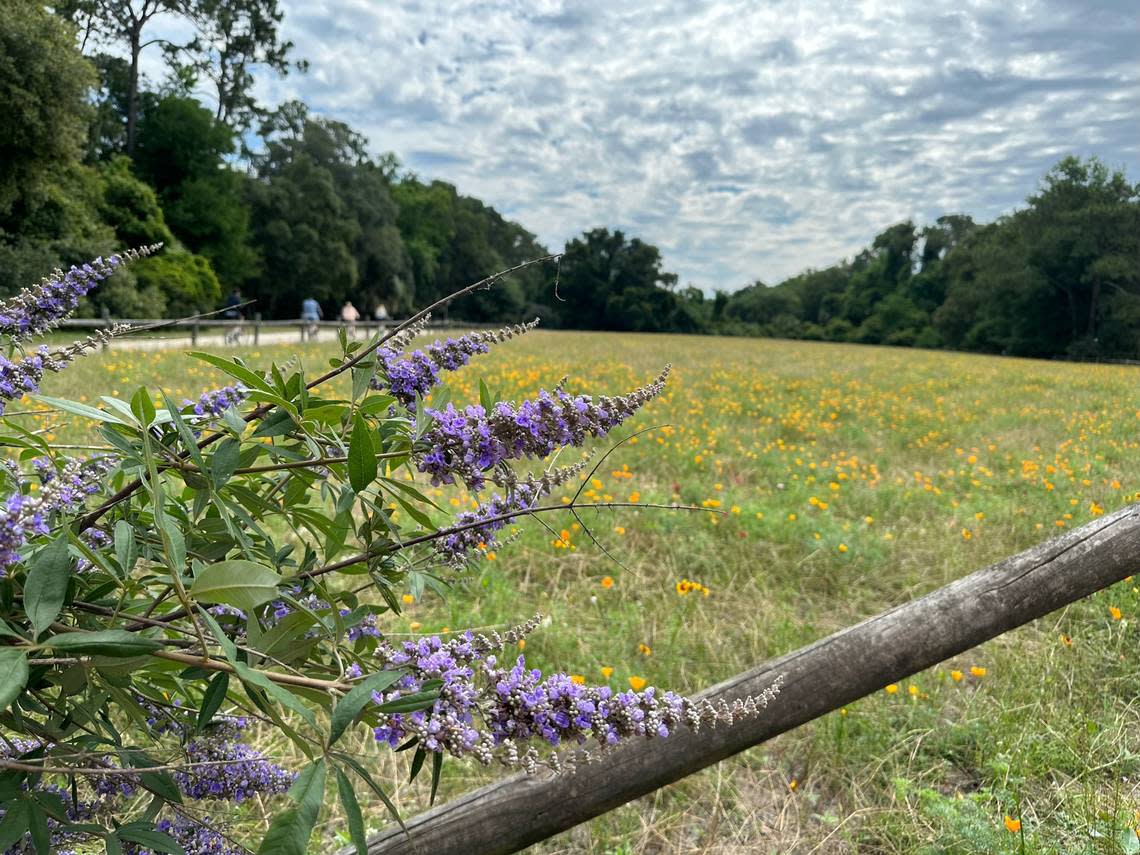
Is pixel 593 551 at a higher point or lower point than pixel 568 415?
lower

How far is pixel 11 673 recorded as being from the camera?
721 mm

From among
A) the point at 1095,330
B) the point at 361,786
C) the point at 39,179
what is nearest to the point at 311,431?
the point at 361,786

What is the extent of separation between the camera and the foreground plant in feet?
2.68

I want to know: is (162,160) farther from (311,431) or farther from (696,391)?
(311,431)


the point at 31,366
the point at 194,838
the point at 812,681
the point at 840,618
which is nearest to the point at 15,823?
the point at 194,838

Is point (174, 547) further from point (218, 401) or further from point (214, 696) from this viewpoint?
point (218, 401)

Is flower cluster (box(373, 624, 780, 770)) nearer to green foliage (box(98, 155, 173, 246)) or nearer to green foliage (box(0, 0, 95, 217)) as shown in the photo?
green foliage (box(0, 0, 95, 217))

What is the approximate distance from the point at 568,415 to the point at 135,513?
722 millimetres

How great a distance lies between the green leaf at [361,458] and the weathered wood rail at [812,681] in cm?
105

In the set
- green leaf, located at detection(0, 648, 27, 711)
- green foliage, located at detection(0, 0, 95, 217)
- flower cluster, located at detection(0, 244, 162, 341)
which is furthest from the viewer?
green foliage, located at detection(0, 0, 95, 217)

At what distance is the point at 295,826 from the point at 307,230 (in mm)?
39900

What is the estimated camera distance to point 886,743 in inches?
113

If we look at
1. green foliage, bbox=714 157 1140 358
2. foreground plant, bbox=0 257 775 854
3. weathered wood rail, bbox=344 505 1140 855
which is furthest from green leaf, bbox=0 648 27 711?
green foliage, bbox=714 157 1140 358

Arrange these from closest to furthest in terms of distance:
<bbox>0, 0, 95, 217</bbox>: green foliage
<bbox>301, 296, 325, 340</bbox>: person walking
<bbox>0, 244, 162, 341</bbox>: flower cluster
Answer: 1. <bbox>0, 244, 162, 341</bbox>: flower cluster
2. <bbox>0, 0, 95, 217</bbox>: green foliage
3. <bbox>301, 296, 325, 340</bbox>: person walking
